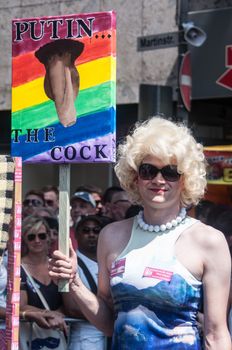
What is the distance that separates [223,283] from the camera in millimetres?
3445

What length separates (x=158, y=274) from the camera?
3484mm

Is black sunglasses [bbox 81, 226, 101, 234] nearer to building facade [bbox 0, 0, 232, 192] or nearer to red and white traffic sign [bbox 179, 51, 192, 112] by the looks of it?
red and white traffic sign [bbox 179, 51, 192, 112]

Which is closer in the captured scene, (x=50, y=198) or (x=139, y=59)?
(x=50, y=198)

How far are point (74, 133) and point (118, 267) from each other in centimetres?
85

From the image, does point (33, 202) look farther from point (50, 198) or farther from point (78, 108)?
point (78, 108)

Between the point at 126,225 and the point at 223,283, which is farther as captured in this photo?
the point at 126,225

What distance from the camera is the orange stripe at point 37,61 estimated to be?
410 centimetres

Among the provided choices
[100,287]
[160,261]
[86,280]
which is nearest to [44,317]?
[86,280]

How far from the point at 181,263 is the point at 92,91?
1.04m

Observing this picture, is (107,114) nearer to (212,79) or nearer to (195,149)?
(195,149)

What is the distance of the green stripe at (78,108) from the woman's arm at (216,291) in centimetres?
94

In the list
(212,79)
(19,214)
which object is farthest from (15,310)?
(212,79)

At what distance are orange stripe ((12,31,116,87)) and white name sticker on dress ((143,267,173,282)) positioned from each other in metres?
1.14

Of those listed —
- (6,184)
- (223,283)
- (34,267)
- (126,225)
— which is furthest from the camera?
(34,267)
